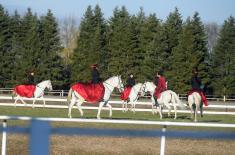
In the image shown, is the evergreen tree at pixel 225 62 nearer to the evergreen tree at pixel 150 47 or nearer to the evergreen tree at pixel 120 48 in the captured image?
the evergreen tree at pixel 150 47

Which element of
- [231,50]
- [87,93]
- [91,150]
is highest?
[231,50]

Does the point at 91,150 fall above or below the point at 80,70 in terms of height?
below

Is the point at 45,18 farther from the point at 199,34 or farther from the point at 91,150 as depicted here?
the point at 91,150

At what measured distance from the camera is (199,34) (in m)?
66.6

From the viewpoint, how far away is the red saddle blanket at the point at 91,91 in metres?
24.9

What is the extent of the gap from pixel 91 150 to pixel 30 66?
178 feet

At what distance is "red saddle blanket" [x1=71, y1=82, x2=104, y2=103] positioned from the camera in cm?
2492

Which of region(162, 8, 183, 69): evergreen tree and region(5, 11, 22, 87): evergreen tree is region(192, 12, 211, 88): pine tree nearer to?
region(162, 8, 183, 69): evergreen tree

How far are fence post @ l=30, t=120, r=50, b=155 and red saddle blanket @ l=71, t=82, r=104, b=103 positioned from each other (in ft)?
59.9

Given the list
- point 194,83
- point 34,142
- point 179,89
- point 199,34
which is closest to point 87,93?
point 194,83

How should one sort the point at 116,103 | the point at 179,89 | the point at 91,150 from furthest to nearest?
the point at 179,89, the point at 116,103, the point at 91,150

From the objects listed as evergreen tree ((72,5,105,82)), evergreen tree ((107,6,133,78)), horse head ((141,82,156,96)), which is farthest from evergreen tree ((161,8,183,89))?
horse head ((141,82,156,96))

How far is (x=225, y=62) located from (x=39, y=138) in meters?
61.7

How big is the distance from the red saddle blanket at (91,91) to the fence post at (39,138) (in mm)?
18246
